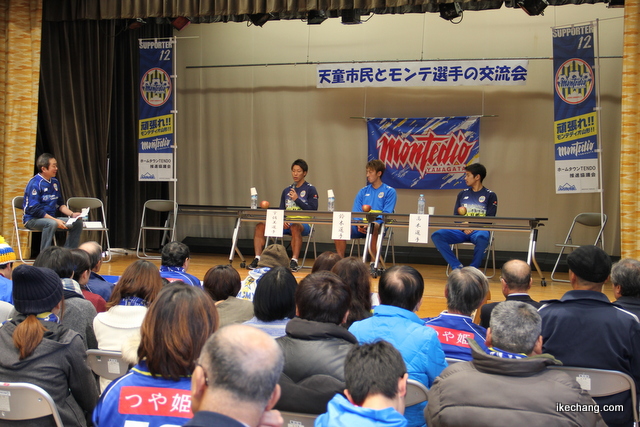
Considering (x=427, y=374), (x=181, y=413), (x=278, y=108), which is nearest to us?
(x=181, y=413)

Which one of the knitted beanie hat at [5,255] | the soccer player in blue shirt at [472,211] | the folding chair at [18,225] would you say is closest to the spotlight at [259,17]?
the soccer player in blue shirt at [472,211]

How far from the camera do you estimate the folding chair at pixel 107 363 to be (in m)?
2.00

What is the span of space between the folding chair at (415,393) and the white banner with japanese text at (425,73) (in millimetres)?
5638

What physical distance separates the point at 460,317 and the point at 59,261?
70.0 inches

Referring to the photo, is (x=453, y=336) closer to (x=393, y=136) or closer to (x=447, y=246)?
(x=447, y=246)

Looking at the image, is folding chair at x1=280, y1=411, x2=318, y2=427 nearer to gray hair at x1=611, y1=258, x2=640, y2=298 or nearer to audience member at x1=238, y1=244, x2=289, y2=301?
audience member at x1=238, y1=244, x2=289, y2=301

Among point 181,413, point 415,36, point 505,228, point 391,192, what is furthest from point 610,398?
point 415,36

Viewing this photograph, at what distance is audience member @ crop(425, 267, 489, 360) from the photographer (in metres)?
2.16

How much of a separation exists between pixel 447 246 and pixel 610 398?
398 centimetres

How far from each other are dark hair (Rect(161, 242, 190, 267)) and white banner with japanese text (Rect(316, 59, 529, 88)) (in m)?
4.28

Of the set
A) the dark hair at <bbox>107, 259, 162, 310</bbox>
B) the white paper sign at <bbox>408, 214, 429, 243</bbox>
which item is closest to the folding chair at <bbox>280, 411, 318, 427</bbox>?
the dark hair at <bbox>107, 259, 162, 310</bbox>

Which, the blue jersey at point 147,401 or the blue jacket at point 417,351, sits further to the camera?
the blue jacket at point 417,351

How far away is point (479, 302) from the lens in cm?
230

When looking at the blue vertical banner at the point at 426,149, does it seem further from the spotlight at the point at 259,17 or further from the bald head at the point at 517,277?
the bald head at the point at 517,277
